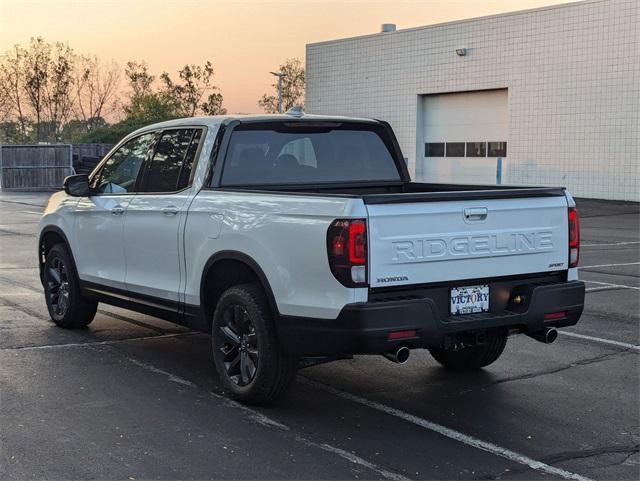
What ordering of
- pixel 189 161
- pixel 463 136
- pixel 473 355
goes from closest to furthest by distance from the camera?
1. pixel 189 161
2. pixel 473 355
3. pixel 463 136

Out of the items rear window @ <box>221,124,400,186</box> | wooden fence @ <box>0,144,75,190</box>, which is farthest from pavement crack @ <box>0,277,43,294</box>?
wooden fence @ <box>0,144,75,190</box>

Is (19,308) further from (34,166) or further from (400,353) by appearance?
(34,166)

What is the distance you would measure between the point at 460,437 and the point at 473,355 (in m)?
1.63

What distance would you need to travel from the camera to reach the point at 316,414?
5699 mm

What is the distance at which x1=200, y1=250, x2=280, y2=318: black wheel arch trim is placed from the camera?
5551 millimetres

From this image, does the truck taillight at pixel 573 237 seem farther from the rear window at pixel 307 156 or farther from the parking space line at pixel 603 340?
the parking space line at pixel 603 340

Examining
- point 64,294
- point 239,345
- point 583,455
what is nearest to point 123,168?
point 64,294

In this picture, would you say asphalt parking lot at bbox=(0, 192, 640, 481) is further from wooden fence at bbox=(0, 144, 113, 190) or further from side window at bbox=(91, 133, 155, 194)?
wooden fence at bbox=(0, 144, 113, 190)

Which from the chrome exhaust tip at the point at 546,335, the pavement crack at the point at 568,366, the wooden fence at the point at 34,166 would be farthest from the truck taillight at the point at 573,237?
the wooden fence at the point at 34,166

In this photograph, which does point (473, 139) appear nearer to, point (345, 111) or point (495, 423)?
point (345, 111)

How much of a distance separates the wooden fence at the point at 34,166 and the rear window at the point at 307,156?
109 ft

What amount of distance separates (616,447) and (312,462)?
1.85 metres

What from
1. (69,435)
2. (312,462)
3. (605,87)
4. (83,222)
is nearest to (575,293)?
(312,462)

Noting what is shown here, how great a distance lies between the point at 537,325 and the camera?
5.75m
